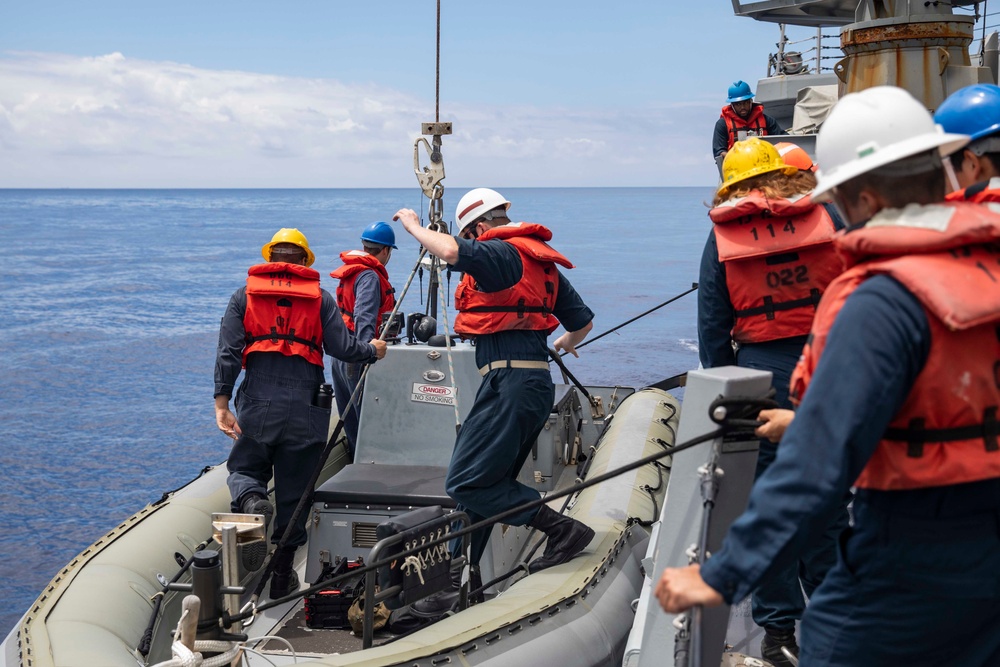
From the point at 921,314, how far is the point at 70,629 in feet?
11.1

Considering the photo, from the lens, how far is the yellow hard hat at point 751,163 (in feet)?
10.1

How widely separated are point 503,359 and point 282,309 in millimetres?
1318

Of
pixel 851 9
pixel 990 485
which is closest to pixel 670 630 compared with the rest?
pixel 990 485

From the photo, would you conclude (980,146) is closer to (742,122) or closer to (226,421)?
(226,421)

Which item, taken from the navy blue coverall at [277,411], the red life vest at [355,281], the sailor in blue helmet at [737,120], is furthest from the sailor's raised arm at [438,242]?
the sailor in blue helmet at [737,120]

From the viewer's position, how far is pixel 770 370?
122 inches

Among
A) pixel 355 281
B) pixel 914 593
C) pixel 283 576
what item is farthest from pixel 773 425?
pixel 355 281


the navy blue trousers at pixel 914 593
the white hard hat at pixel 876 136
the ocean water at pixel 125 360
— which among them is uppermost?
the white hard hat at pixel 876 136

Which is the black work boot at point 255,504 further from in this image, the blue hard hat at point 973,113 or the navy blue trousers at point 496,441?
the blue hard hat at point 973,113

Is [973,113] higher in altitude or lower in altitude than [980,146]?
higher

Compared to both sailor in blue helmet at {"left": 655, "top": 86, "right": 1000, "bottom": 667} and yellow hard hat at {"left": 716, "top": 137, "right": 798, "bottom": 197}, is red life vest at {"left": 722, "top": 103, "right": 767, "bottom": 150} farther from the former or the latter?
sailor in blue helmet at {"left": 655, "top": 86, "right": 1000, "bottom": 667}

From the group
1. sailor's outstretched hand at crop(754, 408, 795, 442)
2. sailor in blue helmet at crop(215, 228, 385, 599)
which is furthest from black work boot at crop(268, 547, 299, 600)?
sailor's outstretched hand at crop(754, 408, 795, 442)

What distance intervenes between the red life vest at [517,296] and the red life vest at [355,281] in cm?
218

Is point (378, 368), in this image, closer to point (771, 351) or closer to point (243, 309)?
point (243, 309)
